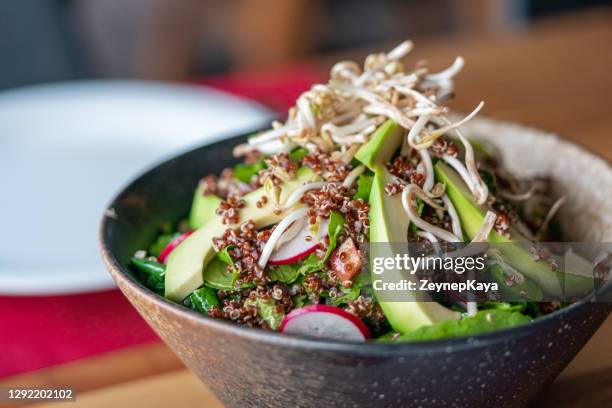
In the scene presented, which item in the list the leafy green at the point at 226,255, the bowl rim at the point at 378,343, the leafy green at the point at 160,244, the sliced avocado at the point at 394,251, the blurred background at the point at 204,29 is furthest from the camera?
the blurred background at the point at 204,29

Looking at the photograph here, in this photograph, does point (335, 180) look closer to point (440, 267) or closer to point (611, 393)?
point (440, 267)

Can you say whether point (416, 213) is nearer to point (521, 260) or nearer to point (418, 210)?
point (418, 210)

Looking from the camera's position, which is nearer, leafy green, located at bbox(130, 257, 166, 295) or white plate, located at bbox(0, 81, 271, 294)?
leafy green, located at bbox(130, 257, 166, 295)

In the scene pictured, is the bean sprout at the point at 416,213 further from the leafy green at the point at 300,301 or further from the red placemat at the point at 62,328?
the red placemat at the point at 62,328

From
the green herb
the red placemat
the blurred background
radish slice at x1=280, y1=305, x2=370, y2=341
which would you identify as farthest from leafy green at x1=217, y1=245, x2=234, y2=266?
the blurred background

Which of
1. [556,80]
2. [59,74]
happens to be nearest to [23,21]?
[59,74]

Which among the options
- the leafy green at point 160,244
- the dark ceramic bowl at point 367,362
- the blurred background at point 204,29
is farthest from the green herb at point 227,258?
the blurred background at point 204,29

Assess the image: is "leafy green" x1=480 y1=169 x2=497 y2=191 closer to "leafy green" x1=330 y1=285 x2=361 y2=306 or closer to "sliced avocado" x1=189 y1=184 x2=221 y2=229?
"leafy green" x1=330 y1=285 x2=361 y2=306
